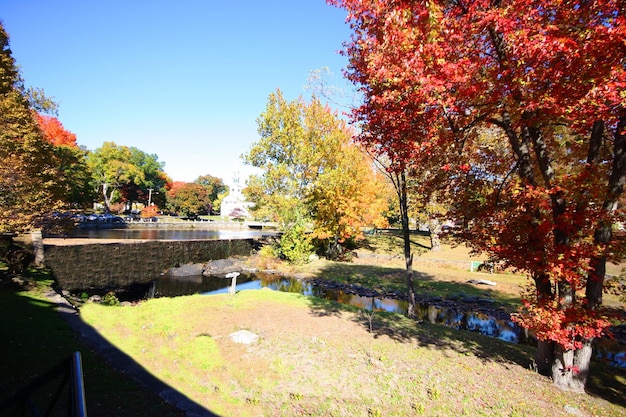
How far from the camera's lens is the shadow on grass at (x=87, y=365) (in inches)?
216

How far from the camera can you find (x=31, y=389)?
7.54ft

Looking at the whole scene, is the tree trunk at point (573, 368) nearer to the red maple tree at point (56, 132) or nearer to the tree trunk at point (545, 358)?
the tree trunk at point (545, 358)

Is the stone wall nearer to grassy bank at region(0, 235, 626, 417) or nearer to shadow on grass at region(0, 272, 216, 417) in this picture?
grassy bank at region(0, 235, 626, 417)

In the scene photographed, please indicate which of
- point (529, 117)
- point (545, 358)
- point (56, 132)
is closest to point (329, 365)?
point (545, 358)

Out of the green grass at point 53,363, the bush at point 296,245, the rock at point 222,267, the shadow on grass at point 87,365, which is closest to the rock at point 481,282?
the bush at point 296,245

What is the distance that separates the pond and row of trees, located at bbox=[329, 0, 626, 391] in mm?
5949

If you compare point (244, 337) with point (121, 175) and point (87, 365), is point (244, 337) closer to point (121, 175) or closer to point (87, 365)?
point (87, 365)

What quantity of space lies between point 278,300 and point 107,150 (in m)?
61.3

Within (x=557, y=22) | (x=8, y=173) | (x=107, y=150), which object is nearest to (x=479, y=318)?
(x=557, y=22)

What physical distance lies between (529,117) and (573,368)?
201 inches

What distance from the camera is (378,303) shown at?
1667 cm

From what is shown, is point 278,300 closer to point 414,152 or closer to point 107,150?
point 414,152

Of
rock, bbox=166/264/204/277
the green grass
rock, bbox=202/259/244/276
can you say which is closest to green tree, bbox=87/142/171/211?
rock, bbox=166/264/204/277

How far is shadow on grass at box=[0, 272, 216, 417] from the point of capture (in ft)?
18.0
